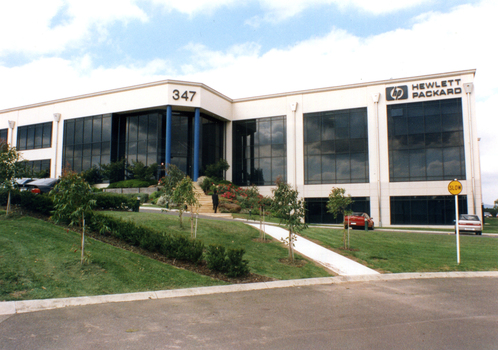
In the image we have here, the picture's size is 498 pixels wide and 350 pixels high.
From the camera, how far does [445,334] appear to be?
207 inches

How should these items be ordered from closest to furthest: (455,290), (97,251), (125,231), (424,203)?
(455,290) < (97,251) < (125,231) < (424,203)

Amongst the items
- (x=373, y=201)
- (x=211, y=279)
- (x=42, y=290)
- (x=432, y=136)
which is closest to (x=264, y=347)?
(x=211, y=279)

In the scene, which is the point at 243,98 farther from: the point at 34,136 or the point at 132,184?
the point at 34,136

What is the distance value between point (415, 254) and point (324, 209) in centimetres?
1975

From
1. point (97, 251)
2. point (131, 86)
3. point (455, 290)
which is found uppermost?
point (131, 86)

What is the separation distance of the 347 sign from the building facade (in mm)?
98

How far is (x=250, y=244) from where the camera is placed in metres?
13.1

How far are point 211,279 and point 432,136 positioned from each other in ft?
94.1

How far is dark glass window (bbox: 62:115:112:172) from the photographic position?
3712 centimetres

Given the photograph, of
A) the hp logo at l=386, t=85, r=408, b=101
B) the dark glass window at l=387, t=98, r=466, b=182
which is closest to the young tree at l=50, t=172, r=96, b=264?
the dark glass window at l=387, t=98, r=466, b=182

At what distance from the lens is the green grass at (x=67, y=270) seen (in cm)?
717

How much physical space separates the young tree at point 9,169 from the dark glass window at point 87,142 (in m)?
25.1

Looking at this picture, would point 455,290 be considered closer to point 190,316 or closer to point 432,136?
point 190,316

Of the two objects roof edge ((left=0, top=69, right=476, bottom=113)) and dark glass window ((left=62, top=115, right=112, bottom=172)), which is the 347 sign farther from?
dark glass window ((left=62, top=115, right=112, bottom=172))
